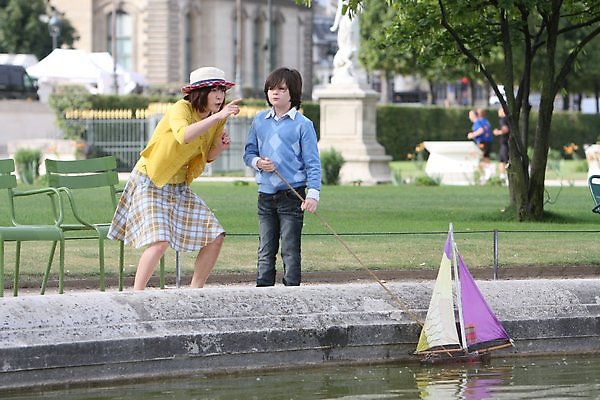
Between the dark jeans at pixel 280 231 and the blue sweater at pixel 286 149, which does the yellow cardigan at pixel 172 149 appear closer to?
the blue sweater at pixel 286 149

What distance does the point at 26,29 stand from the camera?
67188mm

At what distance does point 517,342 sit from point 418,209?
11.9m

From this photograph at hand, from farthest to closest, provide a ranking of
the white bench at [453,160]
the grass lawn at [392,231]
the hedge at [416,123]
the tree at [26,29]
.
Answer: the tree at [26,29]
the hedge at [416,123]
the white bench at [453,160]
the grass lawn at [392,231]

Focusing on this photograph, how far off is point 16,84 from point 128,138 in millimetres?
20109

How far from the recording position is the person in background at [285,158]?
9.92 metres

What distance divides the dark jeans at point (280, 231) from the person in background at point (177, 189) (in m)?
0.57

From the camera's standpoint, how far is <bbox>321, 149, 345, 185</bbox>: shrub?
91.8ft

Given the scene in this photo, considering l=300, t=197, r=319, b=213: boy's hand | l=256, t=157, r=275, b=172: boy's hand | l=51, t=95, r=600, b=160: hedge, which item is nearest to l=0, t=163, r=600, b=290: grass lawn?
l=256, t=157, r=275, b=172: boy's hand

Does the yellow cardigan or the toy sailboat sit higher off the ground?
the yellow cardigan

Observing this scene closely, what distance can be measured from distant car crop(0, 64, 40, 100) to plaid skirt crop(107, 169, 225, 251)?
4562cm

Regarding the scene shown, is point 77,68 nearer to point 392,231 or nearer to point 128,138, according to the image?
point 128,138

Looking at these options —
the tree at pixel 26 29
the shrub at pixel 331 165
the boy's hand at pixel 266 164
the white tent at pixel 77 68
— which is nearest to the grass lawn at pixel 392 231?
the shrub at pixel 331 165

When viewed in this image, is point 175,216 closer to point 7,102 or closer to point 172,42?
point 7,102

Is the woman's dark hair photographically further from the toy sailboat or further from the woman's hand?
the toy sailboat
